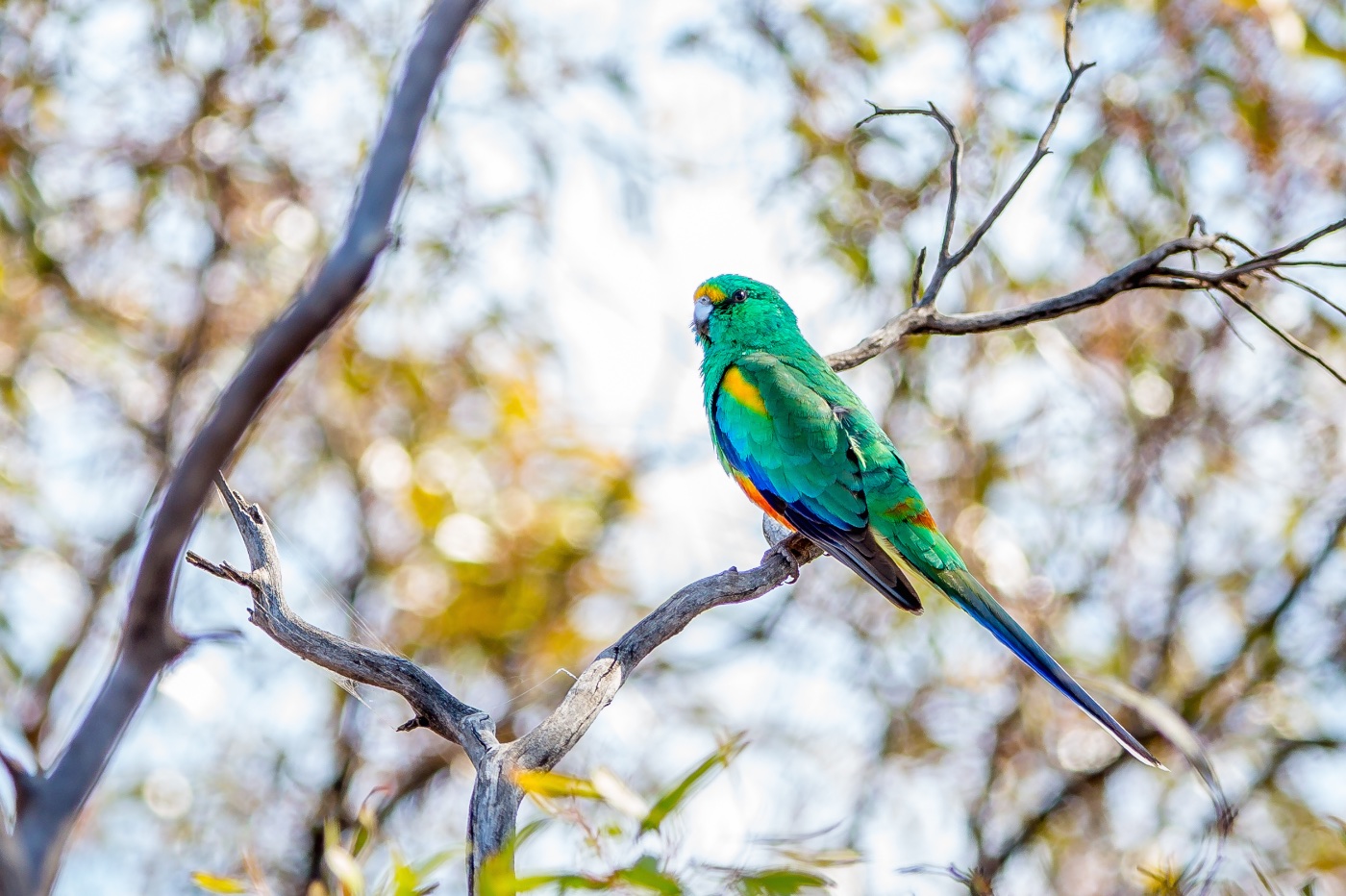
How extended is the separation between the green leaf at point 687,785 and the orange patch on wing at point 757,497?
152 cm

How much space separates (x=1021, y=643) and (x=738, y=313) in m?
1.46

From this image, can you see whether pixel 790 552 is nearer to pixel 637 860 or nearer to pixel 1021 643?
pixel 1021 643

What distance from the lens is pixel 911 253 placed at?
480cm

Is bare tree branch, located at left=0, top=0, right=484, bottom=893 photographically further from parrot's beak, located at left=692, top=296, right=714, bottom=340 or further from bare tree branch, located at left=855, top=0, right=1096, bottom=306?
parrot's beak, located at left=692, top=296, right=714, bottom=340

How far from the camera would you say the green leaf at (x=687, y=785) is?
170 centimetres

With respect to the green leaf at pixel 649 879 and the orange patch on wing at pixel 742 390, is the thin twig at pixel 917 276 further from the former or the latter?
the green leaf at pixel 649 879

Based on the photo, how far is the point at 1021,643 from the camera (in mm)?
2980

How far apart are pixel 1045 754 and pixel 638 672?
179cm

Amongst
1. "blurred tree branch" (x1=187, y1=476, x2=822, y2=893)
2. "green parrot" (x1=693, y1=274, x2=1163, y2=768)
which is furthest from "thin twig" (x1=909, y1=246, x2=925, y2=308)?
"blurred tree branch" (x1=187, y1=476, x2=822, y2=893)

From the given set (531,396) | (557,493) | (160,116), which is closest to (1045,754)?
(557,493)

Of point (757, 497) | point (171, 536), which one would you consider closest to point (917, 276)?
point (757, 497)

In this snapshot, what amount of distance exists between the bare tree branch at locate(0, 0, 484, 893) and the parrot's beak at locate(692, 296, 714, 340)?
9.63 feet

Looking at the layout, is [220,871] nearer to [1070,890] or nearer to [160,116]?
[160,116]

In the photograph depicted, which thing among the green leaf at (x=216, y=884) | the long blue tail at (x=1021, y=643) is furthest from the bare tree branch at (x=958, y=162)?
the green leaf at (x=216, y=884)
